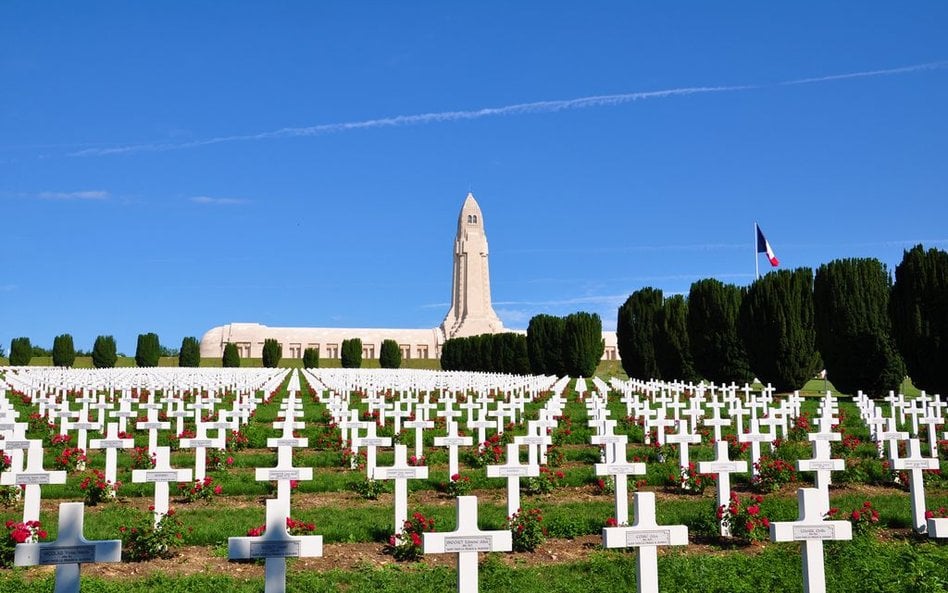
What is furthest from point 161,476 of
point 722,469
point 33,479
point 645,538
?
point 722,469

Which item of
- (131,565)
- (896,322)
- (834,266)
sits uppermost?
(834,266)

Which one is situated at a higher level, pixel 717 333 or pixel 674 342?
pixel 717 333

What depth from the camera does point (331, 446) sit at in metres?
13.0

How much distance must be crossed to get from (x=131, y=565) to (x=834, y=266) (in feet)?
74.5

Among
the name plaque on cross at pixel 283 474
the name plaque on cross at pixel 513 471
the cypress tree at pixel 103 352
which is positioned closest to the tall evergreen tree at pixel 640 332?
the name plaque on cross at pixel 513 471

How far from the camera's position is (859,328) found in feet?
76.8

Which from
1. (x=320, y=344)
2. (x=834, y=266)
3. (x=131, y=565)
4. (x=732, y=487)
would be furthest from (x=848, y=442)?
(x=320, y=344)

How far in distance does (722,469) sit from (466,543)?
3.93 metres

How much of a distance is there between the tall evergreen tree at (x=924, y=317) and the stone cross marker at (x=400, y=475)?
18.3 m

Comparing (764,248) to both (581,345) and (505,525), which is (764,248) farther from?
(505,525)

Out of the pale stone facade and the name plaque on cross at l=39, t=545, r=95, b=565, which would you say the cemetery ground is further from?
the pale stone facade

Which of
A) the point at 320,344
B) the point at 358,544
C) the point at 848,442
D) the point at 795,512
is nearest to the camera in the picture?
the point at 358,544

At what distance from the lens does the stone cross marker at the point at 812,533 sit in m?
4.56

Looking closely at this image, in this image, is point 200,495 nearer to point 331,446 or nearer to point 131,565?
point 131,565
